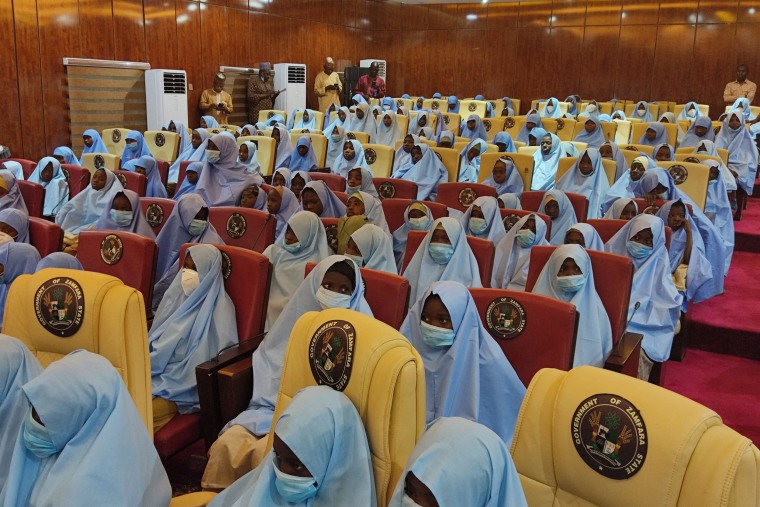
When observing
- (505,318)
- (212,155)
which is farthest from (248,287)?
(212,155)

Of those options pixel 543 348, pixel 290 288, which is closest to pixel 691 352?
pixel 543 348

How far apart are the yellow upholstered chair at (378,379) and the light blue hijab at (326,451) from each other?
4 cm

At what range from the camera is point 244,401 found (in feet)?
8.40

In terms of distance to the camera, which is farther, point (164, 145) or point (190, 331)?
point (164, 145)

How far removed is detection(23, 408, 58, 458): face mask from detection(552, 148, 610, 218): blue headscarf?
484 cm

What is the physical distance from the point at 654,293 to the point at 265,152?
4.70 metres

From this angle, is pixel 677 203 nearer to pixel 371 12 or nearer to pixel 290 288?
pixel 290 288

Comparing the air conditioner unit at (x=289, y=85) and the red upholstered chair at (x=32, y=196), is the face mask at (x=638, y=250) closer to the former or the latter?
the red upholstered chair at (x=32, y=196)

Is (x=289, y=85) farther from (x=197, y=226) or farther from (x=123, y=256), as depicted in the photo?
(x=123, y=256)

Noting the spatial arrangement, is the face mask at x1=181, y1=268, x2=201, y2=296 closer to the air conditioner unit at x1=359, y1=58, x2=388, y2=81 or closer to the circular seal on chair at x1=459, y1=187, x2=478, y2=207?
the circular seal on chair at x1=459, y1=187, x2=478, y2=207

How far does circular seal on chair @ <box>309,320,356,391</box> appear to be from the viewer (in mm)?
1706

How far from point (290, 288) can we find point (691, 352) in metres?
2.42

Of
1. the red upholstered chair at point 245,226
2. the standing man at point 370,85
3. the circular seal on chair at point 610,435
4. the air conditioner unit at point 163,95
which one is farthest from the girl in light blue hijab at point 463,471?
the standing man at point 370,85

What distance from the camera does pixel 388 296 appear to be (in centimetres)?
267
